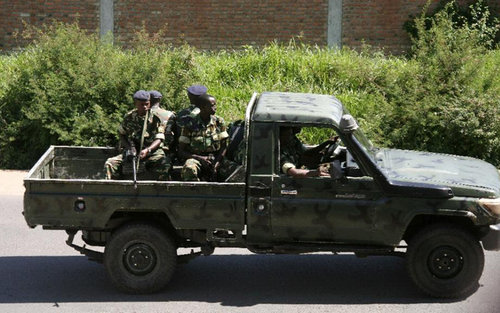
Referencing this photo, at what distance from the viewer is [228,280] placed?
29.9ft

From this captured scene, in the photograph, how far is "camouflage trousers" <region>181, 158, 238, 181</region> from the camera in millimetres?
8703

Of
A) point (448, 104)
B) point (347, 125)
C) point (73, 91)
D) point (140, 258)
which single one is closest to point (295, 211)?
point (347, 125)

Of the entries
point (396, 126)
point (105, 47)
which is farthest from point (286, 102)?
point (105, 47)

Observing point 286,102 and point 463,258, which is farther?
point 286,102

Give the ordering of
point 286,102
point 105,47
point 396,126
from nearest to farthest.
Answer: point 286,102
point 396,126
point 105,47

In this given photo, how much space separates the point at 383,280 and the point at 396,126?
698cm

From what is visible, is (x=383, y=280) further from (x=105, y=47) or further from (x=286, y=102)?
(x=105, y=47)

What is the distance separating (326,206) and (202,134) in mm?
1630

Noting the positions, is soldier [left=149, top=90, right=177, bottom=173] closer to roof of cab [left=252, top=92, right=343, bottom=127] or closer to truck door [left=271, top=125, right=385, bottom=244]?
roof of cab [left=252, top=92, right=343, bottom=127]

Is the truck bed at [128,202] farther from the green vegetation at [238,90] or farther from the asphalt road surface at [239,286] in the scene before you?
the green vegetation at [238,90]

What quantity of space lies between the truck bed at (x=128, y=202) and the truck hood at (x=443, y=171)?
1576 millimetres

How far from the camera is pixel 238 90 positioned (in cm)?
1706

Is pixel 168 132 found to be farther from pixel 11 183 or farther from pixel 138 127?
pixel 11 183

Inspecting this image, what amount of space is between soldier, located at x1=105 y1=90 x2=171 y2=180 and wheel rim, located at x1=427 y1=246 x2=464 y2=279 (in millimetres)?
2927
